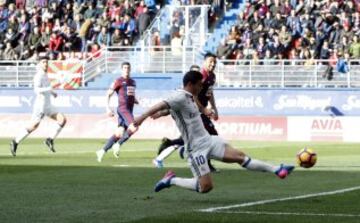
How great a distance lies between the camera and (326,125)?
37.5m

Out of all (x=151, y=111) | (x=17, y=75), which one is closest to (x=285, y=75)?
(x=17, y=75)

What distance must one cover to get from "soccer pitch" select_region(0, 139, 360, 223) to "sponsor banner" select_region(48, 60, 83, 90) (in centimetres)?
1691

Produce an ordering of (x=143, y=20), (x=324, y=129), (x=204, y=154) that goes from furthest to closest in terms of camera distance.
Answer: (x=143, y=20), (x=324, y=129), (x=204, y=154)

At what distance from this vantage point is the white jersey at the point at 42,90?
29828 millimetres

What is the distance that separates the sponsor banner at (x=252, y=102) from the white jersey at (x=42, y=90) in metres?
10.2

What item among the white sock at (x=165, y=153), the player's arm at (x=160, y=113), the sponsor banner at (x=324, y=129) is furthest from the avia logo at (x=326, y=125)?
the player's arm at (x=160, y=113)

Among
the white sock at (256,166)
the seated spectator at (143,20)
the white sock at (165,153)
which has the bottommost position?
the white sock at (165,153)

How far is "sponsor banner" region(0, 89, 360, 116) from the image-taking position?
37.9m

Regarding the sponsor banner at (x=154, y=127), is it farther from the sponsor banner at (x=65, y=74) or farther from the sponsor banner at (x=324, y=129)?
the sponsor banner at (x=65, y=74)

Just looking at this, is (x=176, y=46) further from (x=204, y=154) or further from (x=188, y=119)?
(x=204, y=154)

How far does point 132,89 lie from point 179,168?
17.4 feet

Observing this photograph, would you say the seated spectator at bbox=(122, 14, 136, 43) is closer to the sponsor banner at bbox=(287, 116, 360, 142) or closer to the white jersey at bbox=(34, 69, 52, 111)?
the sponsor banner at bbox=(287, 116, 360, 142)

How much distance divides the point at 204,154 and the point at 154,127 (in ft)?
81.1

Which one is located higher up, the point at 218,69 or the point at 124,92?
the point at 124,92
